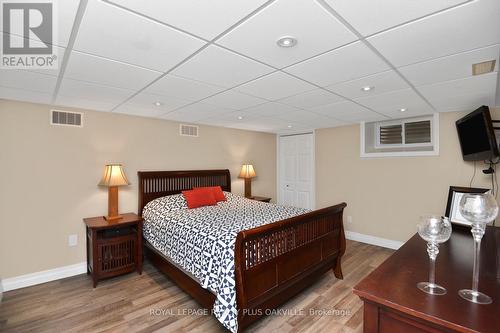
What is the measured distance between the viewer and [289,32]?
1.41m

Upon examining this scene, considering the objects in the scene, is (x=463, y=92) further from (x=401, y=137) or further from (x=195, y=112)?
(x=195, y=112)

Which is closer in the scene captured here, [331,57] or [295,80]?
[331,57]

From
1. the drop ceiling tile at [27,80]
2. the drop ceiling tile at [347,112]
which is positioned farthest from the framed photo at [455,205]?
the drop ceiling tile at [27,80]

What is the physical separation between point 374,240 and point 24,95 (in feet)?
17.9

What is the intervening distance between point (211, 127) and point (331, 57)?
10.5ft

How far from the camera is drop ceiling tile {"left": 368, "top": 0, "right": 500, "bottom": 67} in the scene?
4.03 ft

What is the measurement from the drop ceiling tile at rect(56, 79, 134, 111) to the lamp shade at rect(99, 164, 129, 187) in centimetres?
81

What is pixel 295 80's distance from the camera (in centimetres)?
219

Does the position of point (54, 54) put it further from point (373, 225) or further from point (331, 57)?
point (373, 225)

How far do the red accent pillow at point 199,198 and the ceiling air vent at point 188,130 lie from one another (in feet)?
3.64

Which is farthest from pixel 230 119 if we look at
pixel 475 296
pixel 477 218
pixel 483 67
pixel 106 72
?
pixel 475 296

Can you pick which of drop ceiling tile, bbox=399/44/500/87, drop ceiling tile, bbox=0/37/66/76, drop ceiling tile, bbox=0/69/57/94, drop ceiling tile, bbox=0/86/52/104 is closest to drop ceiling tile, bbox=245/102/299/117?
drop ceiling tile, bbox=399/44/500/87

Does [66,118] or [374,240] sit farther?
[374,240]

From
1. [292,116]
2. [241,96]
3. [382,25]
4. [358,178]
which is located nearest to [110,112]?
[241,96]
